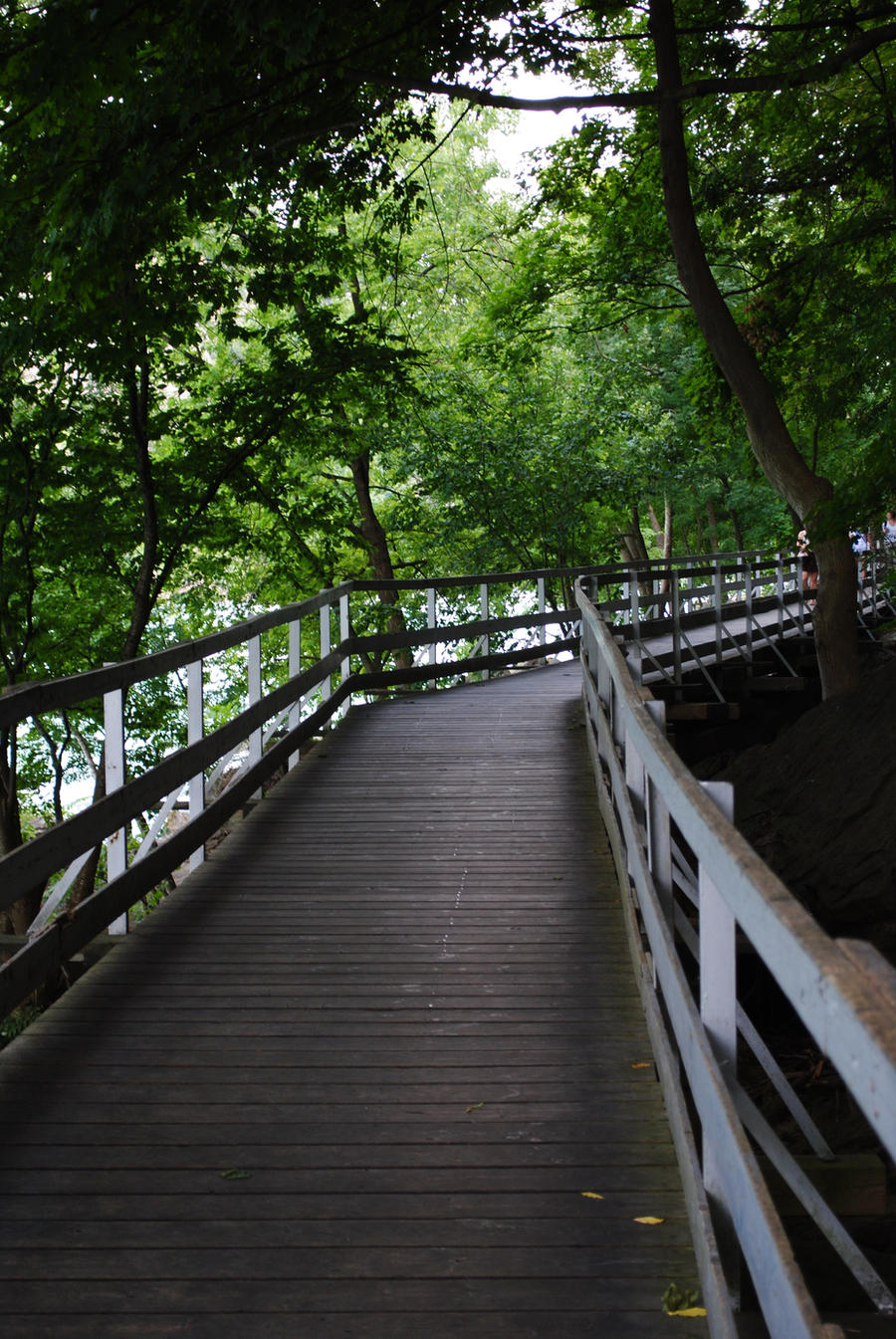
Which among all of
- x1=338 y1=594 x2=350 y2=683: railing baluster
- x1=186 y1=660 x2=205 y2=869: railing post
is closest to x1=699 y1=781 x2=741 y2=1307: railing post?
x1=186 y1=660 x2=205 y2=869: railing post

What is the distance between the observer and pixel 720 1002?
9.43ft

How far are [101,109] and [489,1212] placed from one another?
817 centimetres

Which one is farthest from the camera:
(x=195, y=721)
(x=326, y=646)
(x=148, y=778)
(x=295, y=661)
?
(x=326, y=646)

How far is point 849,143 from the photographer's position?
1366 cm

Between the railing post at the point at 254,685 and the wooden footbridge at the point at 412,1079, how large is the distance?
0.75ft

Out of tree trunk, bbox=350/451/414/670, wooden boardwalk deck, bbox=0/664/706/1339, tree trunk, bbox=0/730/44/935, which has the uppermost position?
tree trunk, bbox=350/451/414/670

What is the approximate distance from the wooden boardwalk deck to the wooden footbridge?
12 millimetres

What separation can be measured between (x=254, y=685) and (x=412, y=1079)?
4.25 metres

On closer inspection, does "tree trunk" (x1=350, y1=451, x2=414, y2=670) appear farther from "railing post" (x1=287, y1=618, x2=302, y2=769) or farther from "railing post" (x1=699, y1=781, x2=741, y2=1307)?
"railing post" (x1=699, y1=781, x2=741, y2=1307)

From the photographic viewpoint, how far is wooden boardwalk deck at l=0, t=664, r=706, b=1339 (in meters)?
3.04

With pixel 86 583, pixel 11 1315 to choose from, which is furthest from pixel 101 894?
pixel 86 583

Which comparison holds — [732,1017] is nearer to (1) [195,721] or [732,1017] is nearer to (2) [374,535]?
(1) [195,721]

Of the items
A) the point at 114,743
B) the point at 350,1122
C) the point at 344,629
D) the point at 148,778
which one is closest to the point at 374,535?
the point at 344,629

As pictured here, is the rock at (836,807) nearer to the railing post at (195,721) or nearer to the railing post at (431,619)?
the railing post at (431,619)
